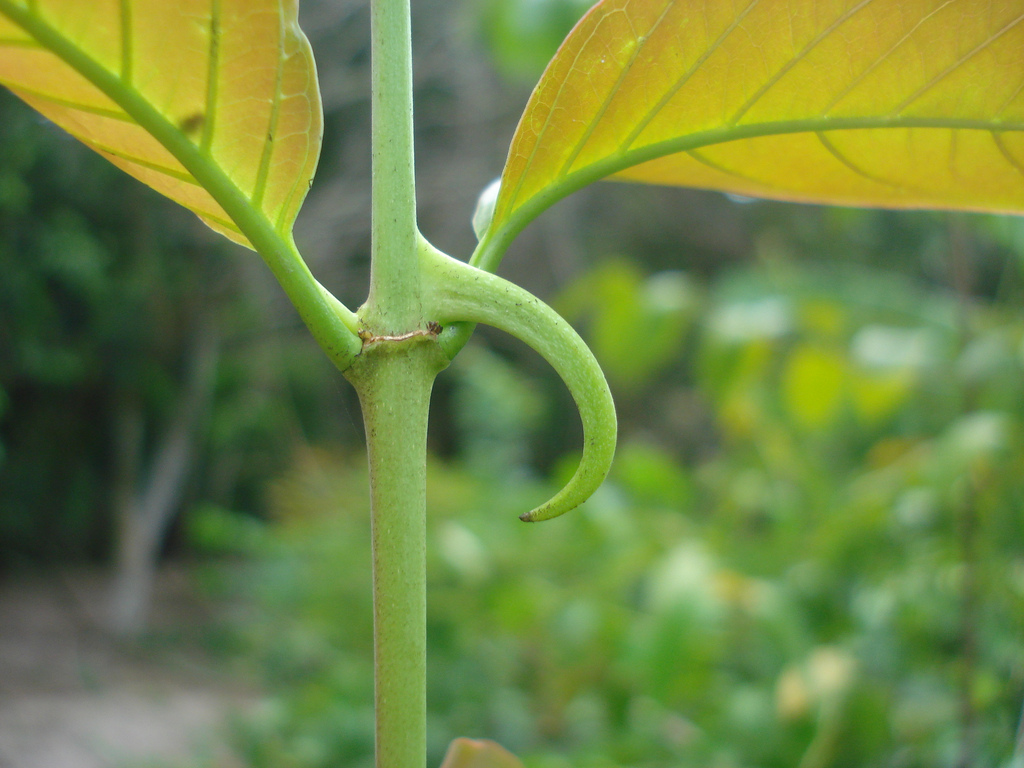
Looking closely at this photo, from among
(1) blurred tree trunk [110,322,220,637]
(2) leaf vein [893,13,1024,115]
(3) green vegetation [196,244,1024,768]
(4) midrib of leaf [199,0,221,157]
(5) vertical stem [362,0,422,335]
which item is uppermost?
(1) blurred tree trunk [110,322,220,637]

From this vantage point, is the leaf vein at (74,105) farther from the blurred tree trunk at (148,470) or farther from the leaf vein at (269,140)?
the blurred tree trunk at (148,470)

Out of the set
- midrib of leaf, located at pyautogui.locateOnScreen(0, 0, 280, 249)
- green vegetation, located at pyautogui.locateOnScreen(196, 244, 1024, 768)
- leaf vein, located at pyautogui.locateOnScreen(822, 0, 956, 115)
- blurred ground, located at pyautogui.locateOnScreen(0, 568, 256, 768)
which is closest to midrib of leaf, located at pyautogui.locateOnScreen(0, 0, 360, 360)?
midrib of leaf, located at pyautogui.locateOnScreen(0, 0, 280, 249)

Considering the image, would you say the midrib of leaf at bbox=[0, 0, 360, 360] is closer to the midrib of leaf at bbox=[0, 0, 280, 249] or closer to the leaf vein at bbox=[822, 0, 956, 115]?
the midrib of leaf at bbox=[0, 0, 280, 249]

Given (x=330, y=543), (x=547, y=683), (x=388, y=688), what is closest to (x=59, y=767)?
(x=330, y=543)

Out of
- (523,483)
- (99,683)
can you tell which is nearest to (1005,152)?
(523,483)

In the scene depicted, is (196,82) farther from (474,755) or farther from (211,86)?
(474,755)

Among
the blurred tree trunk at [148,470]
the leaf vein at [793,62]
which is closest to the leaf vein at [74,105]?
the leaf vein at [793,62]
